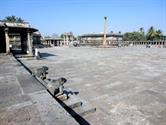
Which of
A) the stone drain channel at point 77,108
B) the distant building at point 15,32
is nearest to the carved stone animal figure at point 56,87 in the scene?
the stone drain channel at point 77,108

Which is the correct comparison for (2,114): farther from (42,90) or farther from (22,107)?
(42,90)

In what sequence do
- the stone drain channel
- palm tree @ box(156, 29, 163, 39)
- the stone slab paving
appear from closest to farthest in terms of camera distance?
the stone slab paving, the stone drain channel, palm tree @ box(156, 29, 163, 39)

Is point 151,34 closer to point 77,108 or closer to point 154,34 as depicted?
point 154,34

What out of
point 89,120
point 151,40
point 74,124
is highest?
point 151,40

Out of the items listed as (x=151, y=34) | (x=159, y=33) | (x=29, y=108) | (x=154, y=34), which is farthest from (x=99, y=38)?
(x=29, y=108)

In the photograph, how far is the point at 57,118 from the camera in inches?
98.2

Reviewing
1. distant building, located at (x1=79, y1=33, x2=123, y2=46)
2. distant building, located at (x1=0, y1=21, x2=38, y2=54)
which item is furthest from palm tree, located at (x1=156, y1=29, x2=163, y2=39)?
distant building, located at (x1=0, y1=21, x2=38, y2=54)

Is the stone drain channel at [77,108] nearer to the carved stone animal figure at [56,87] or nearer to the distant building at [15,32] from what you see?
the carved stone animal figure at [56,87]

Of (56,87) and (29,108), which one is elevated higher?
(56,87)

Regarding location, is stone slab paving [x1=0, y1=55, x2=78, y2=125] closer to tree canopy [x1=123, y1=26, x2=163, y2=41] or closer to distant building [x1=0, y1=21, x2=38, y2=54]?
distant building [x1=0, y1=21, x2=38, y2=54]

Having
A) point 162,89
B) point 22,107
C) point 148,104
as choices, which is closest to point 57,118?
point 22,107

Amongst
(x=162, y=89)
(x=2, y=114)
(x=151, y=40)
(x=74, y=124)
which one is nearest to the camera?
(x=74, y=124)

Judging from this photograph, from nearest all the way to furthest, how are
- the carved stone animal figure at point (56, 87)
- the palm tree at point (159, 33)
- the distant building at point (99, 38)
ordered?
the carved stone animal figure at point (56, 87) < the distant building at point (99, 38) < the palm tree at point (159, 33)

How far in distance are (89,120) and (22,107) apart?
1.41 metres
